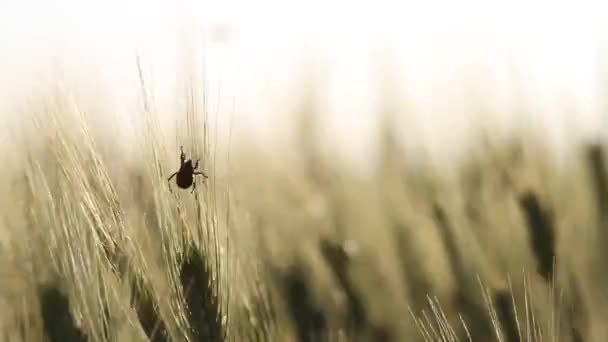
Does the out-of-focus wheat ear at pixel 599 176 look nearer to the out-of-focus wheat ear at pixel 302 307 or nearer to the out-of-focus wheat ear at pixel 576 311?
the out-of-focus wheat ear at pixel 576 311

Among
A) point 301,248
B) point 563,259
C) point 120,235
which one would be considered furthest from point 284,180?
point 563,259

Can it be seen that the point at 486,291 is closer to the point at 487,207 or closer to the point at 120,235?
the point at 487,207

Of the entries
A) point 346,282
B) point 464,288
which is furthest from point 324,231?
point 464,288

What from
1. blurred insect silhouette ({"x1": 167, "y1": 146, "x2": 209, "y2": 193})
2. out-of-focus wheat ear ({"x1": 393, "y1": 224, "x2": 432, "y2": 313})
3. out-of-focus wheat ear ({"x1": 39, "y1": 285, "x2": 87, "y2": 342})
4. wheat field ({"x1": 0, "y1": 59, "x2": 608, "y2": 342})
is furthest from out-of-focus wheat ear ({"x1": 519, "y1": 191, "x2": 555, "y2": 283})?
out-of-focus wheat ear ({"x1": 39, "y1": 285, "x2": 87, "y2": 342})

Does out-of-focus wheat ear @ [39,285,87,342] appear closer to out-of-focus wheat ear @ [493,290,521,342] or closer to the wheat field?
the wheat field

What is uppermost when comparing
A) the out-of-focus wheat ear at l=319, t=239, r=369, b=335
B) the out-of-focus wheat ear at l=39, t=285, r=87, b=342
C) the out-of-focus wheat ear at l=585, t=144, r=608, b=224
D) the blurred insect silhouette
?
the blurred insect silhouette

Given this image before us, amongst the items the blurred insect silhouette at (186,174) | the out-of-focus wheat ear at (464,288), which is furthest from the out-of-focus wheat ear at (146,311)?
the out-of-focus wheat ear at (464,288)
